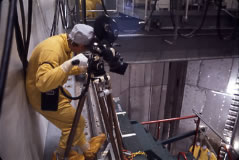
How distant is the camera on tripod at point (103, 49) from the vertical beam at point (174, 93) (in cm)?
326

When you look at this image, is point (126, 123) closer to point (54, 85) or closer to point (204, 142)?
point (54, 85)

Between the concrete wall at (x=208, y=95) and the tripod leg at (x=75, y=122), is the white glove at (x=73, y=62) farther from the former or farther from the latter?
the concrete wall at (x=208, y=95)

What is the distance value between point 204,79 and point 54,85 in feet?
11.2

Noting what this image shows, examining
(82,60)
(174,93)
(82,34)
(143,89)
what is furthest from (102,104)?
(143,89)

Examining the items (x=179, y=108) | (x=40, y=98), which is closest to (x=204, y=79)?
(x=179, y=108)

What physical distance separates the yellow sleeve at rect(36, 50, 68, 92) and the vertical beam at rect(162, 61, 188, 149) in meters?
3.57

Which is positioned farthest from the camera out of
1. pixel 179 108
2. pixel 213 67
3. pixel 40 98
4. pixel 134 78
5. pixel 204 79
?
pixel 134 78

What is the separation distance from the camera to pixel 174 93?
15.9 feet

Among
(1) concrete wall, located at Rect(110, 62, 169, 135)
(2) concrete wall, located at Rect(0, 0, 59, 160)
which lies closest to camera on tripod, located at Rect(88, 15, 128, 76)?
(2) concrete wall, located at Rect(0, 0, 59, 160)

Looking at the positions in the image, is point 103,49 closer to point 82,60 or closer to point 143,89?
point 82,60

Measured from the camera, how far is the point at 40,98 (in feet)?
4.87

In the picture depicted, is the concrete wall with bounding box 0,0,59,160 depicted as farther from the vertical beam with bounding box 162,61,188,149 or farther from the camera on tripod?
the vertical beam with bounding box 162,61,188,149

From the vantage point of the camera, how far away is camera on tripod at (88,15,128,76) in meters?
1.28

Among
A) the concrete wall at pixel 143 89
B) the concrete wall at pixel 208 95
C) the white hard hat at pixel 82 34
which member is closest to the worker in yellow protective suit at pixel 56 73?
the white hard hat at pixel 82 34
